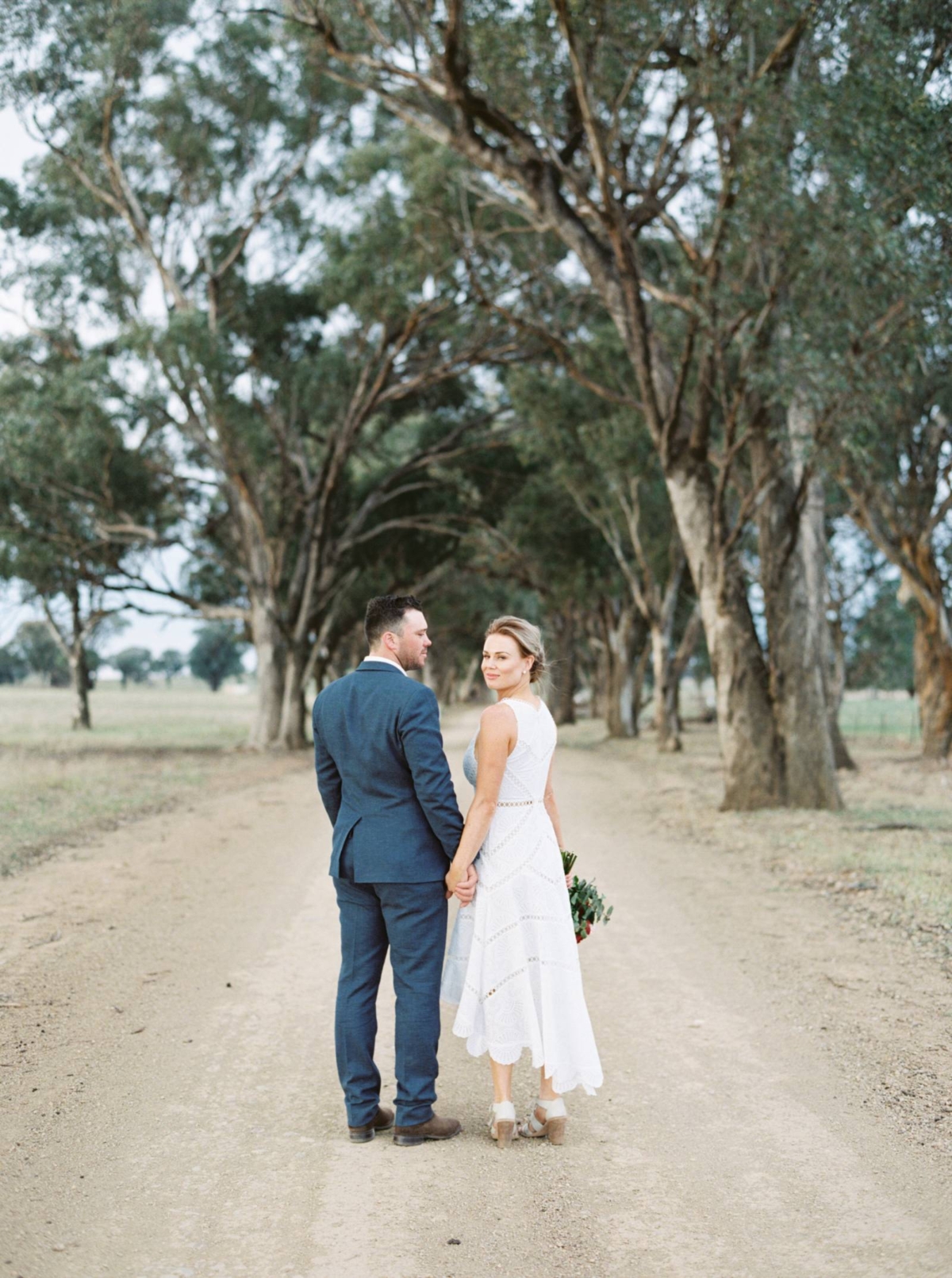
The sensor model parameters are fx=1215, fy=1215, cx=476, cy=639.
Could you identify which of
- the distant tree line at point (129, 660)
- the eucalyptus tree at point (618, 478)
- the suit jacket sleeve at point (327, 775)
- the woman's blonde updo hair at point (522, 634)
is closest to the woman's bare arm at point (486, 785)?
the woman's blonde updo hair at point (522, 634)

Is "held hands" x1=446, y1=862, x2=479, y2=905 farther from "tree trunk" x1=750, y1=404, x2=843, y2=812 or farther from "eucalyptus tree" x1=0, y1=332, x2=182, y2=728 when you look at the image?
"eucalyptus tree" x1=0, y1=332, x2=182, y2=728

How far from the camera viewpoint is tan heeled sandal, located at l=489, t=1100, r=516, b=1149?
423 cm

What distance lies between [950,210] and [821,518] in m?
5.48

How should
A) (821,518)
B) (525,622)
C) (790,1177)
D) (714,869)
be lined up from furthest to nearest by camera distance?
(821,518), (714,869), (525,622), (790,1177)

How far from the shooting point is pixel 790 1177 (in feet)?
12.9

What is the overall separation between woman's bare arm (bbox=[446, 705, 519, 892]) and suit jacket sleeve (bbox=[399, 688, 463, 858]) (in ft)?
0.25

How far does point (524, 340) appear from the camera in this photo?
81.6ft

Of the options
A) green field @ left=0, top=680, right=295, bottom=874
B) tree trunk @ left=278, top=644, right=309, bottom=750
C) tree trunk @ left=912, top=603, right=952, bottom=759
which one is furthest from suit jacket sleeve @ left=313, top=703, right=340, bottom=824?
tree trunk @ left=278, top=644, right=309, bottom=750

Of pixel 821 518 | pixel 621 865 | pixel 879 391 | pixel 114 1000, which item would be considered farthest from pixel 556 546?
pixel 114 1000

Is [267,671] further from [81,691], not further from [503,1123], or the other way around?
[503,1123]

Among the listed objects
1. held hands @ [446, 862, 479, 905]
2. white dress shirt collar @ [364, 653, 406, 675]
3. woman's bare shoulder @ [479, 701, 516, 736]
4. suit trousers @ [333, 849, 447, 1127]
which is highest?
white dress shirt collar @ [364, 653, 406, 675]

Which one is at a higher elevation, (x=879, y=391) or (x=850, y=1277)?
(x=879, y=391)

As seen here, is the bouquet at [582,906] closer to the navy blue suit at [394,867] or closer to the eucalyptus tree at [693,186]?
the navy blue suit at [394,867]

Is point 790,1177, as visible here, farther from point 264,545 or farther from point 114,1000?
point 264,545
